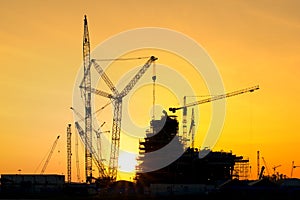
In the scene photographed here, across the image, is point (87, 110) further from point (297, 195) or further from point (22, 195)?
point (297, 195)

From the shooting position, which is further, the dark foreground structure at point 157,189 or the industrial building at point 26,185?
the industrial building at point 26,185

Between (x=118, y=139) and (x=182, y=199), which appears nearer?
(x=182, y=199)

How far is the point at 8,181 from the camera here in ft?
643

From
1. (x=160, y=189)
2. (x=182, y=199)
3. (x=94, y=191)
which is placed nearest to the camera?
(x=182, y=199)

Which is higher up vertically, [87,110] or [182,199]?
[87,110]

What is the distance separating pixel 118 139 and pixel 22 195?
32.9 metres

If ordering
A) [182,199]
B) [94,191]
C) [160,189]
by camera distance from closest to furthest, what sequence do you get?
[182,199]
[160,189]
[94,191]

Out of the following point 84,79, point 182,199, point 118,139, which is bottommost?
point 182,199

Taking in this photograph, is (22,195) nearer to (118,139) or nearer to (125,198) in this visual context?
(118,139)

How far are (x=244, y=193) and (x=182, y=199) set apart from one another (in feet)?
47.1

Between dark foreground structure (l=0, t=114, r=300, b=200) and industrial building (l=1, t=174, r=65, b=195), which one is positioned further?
industrial building (l=1, t=174, r=65, b=195)

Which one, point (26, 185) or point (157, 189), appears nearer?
point (157, 189)

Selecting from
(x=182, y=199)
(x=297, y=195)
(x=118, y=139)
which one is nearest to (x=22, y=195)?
(x=118, y=139)

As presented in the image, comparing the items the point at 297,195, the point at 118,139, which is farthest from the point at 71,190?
the point at 297,195
